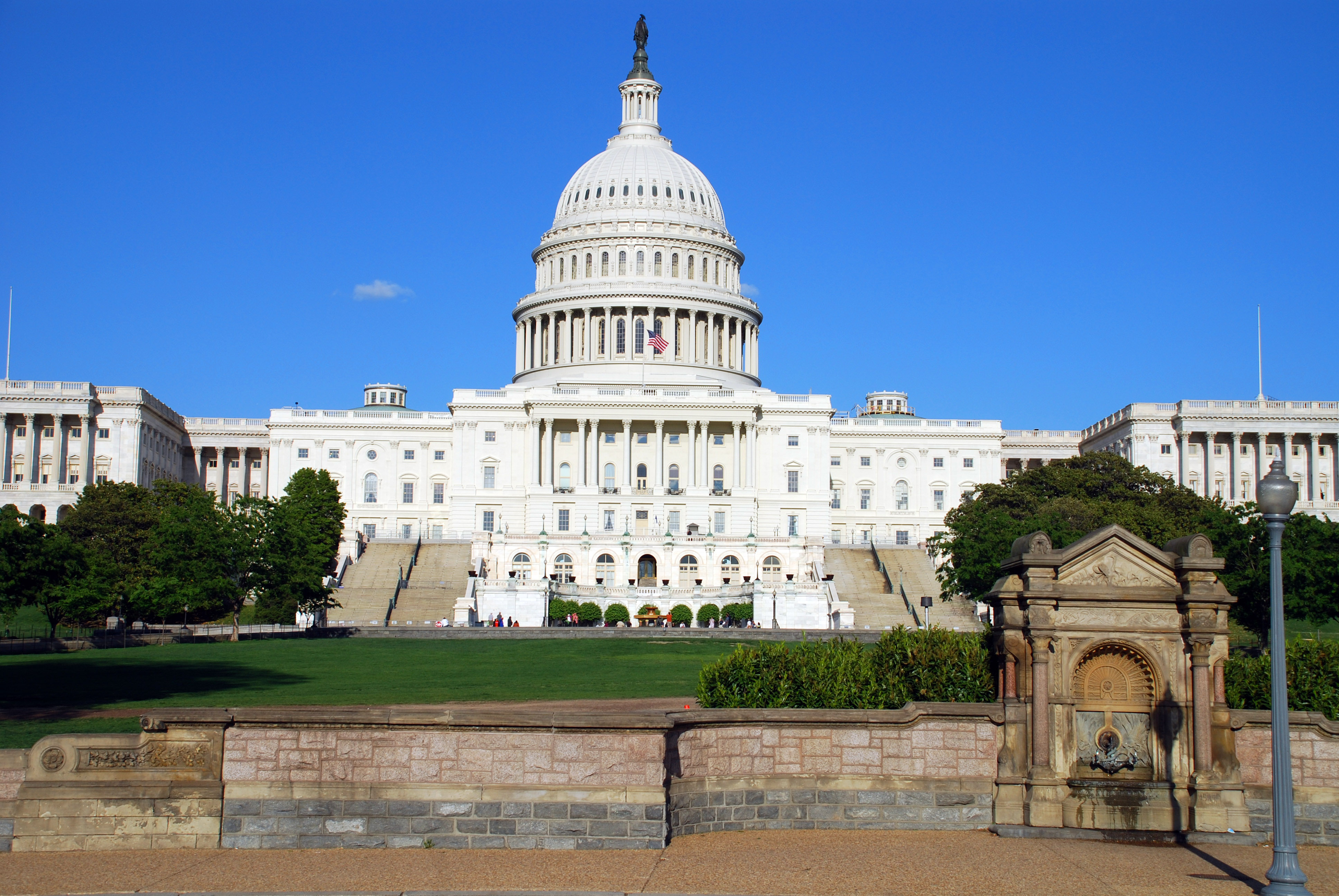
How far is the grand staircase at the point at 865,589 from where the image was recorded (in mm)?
80812

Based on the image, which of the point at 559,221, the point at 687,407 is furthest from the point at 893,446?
the point at 559,221

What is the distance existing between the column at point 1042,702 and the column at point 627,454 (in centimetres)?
9271

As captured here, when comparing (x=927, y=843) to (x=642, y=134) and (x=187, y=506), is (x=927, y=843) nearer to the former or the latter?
(x=187, y=506)

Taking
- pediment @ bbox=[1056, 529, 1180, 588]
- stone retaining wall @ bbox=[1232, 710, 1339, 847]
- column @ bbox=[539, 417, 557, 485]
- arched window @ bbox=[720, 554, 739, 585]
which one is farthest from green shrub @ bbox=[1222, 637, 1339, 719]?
column @ bbox=[539, 417, 557, 485]

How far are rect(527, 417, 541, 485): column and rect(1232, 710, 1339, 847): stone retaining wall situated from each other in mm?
93664

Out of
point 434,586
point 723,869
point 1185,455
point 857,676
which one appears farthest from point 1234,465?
point 723,869

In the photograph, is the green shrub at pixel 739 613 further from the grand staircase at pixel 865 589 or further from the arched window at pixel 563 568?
the arched window at pixel 563 568

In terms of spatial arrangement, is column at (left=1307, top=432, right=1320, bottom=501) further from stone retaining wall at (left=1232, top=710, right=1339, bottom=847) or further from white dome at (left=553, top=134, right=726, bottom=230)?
stone retaining wall at (left=1232, top=710, right=1339, bottom=847)

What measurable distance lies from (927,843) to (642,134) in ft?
412

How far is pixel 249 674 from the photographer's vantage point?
1587 inches

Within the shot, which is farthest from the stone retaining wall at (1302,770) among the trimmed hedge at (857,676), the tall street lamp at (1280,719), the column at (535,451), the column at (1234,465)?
the column at (1234,465)

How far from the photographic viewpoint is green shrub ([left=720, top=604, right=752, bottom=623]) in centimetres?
7919

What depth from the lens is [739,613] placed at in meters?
79.7

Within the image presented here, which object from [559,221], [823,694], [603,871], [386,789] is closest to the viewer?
[603,871]
